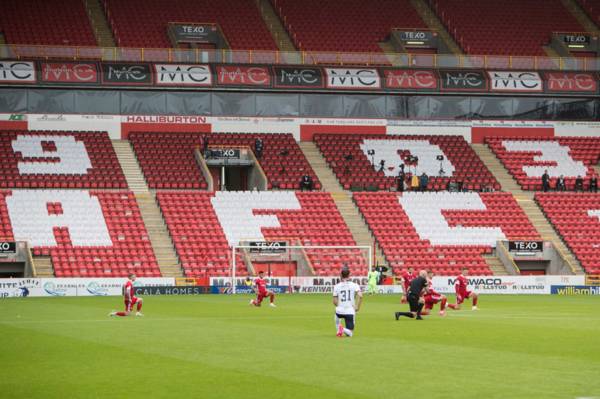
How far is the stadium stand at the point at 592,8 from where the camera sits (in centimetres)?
7797

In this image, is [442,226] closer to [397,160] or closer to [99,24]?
[397,160]

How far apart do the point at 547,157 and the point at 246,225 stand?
22.1 m

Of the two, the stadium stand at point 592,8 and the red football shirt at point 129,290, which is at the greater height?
the stadium stand at point 592,8

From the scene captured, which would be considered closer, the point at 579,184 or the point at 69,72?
the point at 69,72

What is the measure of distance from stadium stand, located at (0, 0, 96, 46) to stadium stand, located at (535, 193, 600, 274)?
29.4m

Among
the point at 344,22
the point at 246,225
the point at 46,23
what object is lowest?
the point at 246,225

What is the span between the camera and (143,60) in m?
66.3

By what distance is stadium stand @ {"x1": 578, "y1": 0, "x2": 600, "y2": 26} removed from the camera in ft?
256

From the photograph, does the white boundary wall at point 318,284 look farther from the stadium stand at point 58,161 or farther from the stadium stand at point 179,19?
the stadium stand at point 179,19

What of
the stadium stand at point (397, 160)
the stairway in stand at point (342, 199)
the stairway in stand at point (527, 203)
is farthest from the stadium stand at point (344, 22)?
the stairway in stand at point (527, 203)

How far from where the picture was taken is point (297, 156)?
221 feet

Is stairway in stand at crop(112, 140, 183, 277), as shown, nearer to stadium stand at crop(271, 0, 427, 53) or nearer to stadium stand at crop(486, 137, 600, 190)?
stadium stand at crop(271, 0, 427, 53)

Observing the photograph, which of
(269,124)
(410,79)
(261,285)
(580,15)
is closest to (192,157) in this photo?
(269,124)

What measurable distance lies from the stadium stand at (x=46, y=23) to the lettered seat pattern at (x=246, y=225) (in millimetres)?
12670
